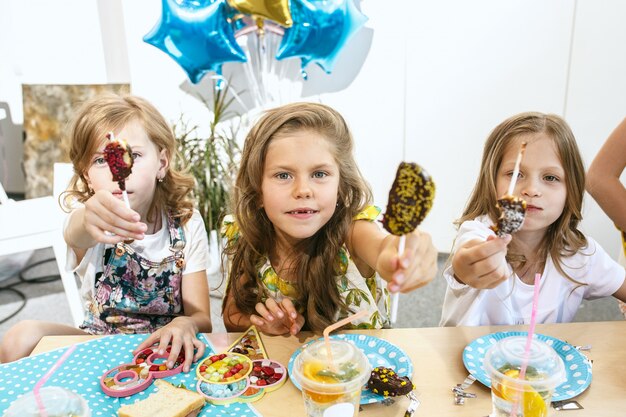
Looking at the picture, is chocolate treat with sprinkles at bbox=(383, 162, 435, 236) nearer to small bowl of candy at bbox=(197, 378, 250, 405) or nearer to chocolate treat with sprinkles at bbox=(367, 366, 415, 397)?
chocolate treat with sprinkles at bbox=(367, 366, 415, 397)

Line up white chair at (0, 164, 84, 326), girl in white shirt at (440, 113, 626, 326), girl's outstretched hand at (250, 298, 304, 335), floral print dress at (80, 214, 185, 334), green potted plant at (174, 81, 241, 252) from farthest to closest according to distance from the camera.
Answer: green potted plant at (174, 81, 241, 252), white chair at (0, 164, 84, 326), floral print dress at (80, 214, 185, 334), girl in white shirt at (440, 113, 626, 326), girl's outstretched hand at (250, 298, 304, 335)

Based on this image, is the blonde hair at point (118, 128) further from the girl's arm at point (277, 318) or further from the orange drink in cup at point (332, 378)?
the orange drink in cup at point (332, 378)

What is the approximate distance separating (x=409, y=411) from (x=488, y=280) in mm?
339

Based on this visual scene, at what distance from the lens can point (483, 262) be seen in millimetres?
1116

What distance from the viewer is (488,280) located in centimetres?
115

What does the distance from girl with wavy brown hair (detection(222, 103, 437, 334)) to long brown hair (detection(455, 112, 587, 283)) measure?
330mm

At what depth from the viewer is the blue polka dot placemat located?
Answer: 1049mm

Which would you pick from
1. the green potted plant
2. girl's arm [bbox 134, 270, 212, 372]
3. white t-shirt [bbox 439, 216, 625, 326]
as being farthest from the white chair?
white t-shirt [bbox 439, 216, 625, 326]

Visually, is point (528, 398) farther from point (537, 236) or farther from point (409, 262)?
point (537, 236)

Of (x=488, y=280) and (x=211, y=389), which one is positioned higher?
(x=488, y=280)

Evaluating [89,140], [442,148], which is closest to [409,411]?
[89,140]

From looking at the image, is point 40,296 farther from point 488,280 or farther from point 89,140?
point 488,280

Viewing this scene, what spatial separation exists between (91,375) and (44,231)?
168cm

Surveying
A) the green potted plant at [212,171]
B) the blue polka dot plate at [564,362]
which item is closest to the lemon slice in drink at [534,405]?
the blue polka dot plate at [564,362]
